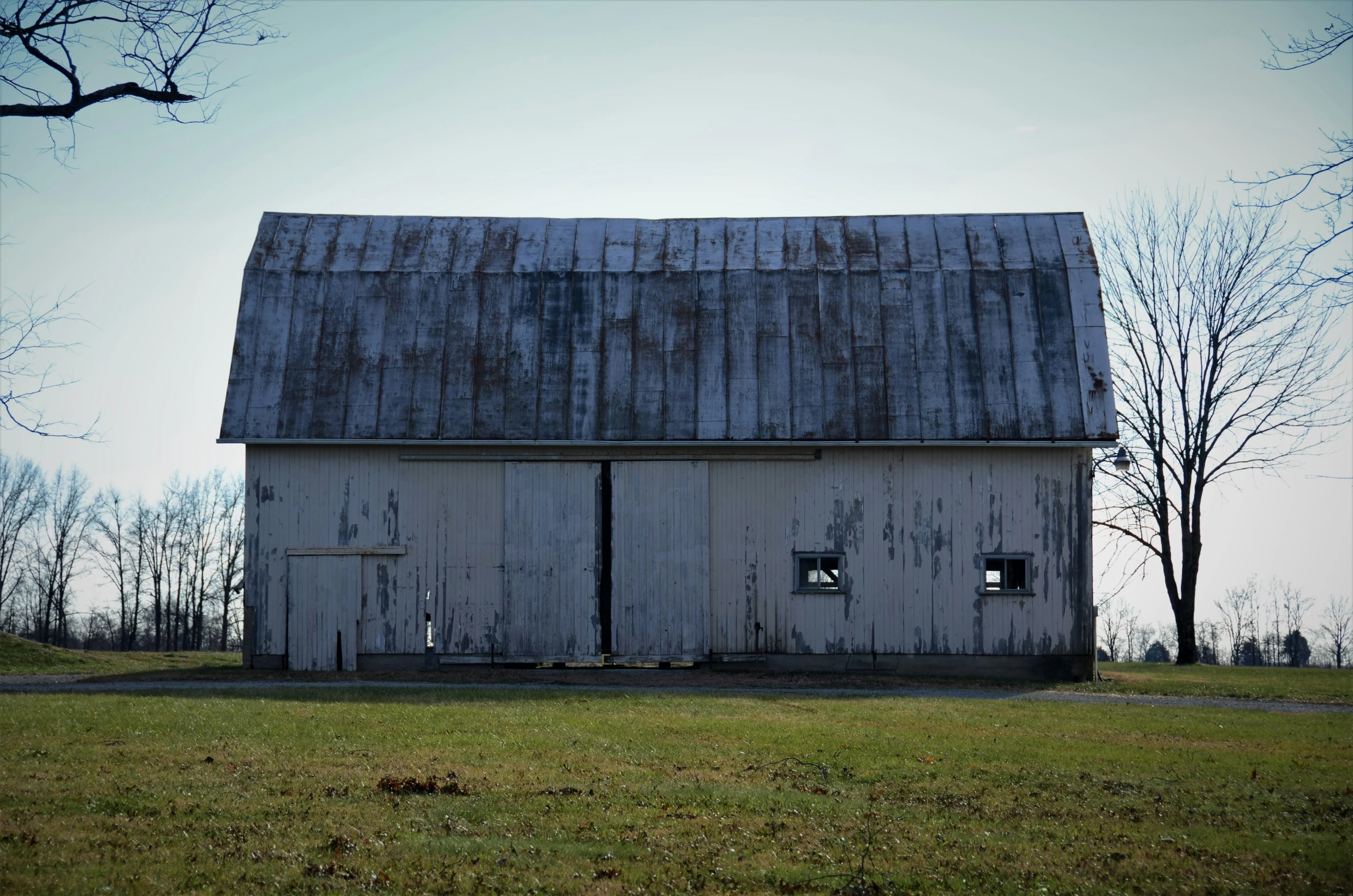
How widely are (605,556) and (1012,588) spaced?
9108 millimetres

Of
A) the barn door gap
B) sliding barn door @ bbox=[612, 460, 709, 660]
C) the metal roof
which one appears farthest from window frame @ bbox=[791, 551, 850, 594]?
the barn door gap

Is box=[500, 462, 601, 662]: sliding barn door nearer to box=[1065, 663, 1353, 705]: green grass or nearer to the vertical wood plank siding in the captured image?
the vertical wood plank siding

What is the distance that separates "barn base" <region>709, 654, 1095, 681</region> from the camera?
25.7 m

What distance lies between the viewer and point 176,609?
5981cm

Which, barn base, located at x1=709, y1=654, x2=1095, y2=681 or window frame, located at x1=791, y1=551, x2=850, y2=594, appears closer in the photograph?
barn base, located at x1=709, y1=654, x2=1095, y2=681

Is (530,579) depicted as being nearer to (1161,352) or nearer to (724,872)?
(724,872)

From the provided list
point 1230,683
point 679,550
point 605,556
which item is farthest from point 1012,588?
point 605,556

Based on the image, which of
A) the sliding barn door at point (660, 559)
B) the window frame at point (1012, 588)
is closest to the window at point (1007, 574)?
the window frame at point (1012, 588)

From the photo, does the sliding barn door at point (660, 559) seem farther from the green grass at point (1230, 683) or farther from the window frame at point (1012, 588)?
the green grass at point (1230, 683)

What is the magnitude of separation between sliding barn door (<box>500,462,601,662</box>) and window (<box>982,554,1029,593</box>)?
8776 millimetres

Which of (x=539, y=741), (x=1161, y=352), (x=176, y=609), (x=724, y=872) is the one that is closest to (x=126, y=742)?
(x=539, y=741)

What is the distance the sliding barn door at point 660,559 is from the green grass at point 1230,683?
26.8 ft

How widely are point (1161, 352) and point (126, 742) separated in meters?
31.2

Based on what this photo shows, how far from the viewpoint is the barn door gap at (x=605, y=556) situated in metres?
26.0
